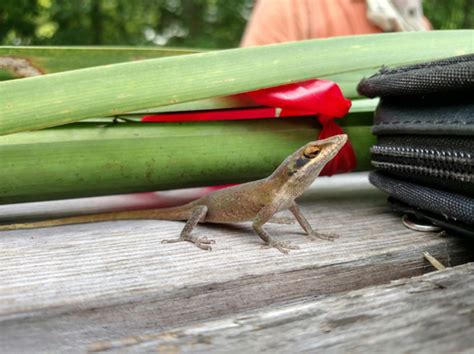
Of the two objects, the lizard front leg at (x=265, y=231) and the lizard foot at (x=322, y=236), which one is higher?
the lizard foot at (x=322, y=236)

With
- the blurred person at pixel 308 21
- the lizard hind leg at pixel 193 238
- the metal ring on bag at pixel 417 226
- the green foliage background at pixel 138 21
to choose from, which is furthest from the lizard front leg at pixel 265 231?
the green foliage background at pixel 138 21

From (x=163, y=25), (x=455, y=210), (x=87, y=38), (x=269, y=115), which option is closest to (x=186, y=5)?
(x=163, y=25)

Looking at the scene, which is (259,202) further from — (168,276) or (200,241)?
(168,276)

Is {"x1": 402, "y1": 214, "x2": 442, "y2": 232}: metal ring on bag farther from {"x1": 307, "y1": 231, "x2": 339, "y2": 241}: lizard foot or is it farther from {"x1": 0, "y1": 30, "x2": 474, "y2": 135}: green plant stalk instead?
{"x1": 0, "y1": 30, "x2": 474, "y2": 135}: green plant stalk

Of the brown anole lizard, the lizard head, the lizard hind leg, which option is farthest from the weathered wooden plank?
the lizard head

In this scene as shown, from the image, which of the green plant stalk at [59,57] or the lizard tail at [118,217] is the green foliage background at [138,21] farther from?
the lizard tail at [118,217]

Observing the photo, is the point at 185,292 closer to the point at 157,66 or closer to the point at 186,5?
the point at 157,66
